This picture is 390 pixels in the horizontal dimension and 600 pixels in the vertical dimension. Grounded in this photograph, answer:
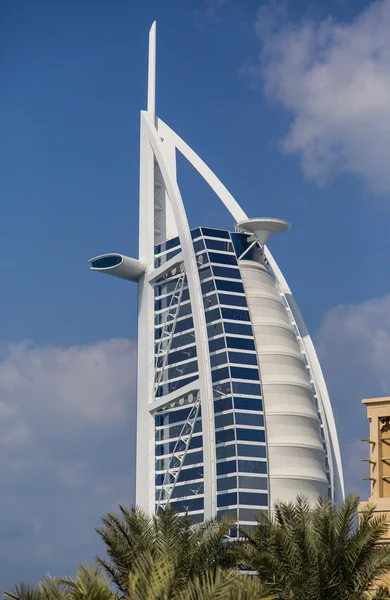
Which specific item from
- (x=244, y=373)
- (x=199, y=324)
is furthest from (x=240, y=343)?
(x=199, y=324)

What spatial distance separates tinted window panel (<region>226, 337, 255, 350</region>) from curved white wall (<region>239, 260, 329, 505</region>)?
978 millimetres

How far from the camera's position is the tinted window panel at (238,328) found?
324 feet

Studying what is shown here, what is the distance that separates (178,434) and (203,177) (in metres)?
23.5

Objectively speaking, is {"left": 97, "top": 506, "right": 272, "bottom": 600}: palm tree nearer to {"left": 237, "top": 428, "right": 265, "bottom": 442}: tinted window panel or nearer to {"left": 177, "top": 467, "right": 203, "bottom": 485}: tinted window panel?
{"left": 237, "top": 428, "right": 265, "bottom": 442}: tinted window panel

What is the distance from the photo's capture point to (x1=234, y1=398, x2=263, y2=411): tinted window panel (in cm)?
9656

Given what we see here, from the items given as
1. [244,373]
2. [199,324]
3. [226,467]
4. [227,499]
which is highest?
[199,324]

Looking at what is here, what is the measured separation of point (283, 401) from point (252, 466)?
6796 mm

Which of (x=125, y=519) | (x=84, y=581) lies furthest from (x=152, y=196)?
(x=84, y=581)

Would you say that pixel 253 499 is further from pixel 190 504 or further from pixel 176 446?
pixel 176 446

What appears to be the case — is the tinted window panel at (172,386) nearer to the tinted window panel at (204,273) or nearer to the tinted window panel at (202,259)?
the tinted window panel at (204,273)

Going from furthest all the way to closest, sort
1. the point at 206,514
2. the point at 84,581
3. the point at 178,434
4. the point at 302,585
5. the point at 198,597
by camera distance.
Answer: the point at 178,434, the point at 206,514, the point at 302,585, the point at 84,581, the point at 198,597

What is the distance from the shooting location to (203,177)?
107m

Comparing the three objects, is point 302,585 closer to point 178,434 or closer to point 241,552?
point 241,552

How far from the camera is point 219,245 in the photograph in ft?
337
